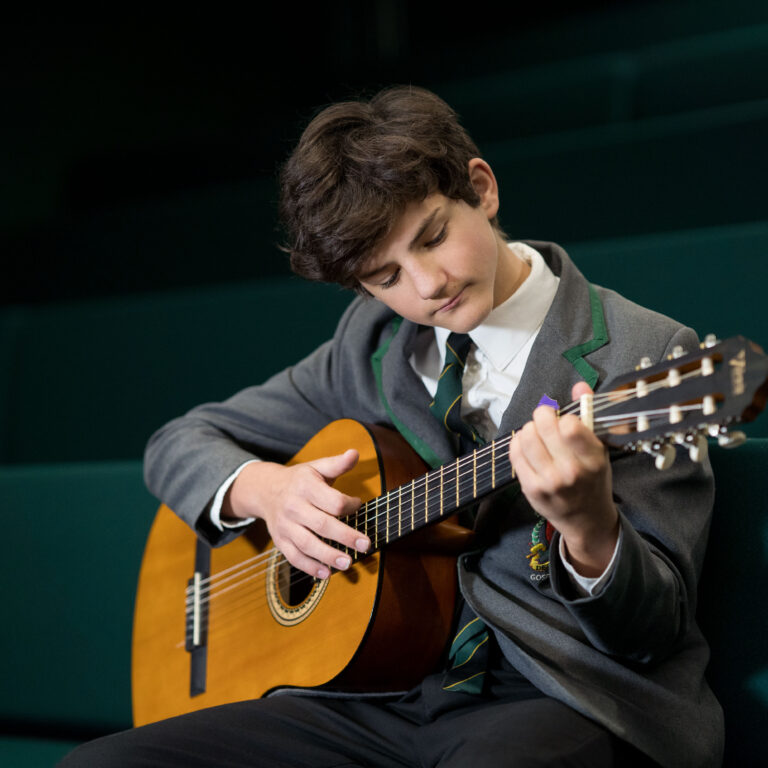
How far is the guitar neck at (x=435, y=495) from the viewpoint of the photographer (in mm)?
972

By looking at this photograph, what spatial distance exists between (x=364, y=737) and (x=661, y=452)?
0.56 metres

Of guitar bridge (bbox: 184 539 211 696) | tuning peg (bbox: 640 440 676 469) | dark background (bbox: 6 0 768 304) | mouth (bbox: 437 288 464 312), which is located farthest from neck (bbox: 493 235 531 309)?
dark background (bbox: 6 0 768 304)

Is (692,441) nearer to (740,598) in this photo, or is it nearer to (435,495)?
(435,495)

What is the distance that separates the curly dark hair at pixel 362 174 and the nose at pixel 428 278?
59 millimetres

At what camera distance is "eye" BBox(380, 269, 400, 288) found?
3.69ft

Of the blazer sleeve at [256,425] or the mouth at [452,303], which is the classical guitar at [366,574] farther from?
the mouth at [452,303]

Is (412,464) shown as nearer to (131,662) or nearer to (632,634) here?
(632,634)

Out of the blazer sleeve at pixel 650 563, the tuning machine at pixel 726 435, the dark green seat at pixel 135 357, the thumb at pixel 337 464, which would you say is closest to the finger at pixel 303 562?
the thumb at pixel 337 464

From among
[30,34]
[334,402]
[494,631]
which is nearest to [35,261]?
[30,34]

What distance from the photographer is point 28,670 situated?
5.74 ft

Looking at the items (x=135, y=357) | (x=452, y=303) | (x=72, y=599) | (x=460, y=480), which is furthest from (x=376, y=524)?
(x=135, y=357)

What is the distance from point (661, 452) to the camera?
80 centimetres

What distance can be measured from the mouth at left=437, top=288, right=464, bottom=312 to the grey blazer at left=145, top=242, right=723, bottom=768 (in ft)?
0.38

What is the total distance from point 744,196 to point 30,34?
9.17 feet
